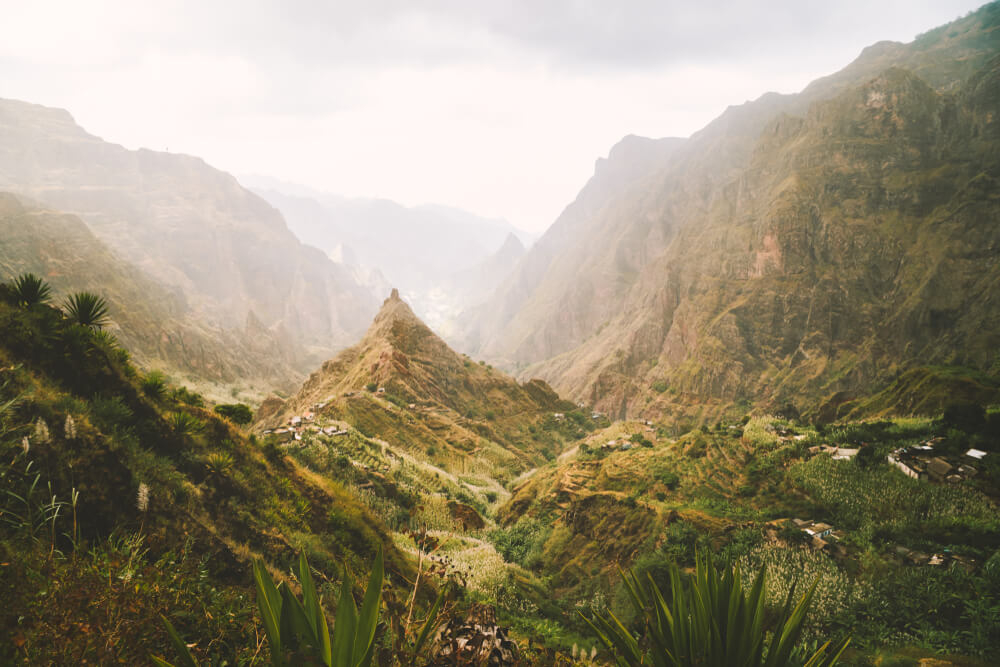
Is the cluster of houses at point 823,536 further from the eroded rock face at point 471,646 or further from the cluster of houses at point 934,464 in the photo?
the eroded rock face at point 471,646

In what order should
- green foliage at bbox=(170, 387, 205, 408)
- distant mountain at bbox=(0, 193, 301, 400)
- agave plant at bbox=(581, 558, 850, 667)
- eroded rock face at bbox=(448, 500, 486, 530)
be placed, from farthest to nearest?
distant mountain at bbox=(0, 193, 301, 400)
eroded rock face at bbox=(448, 500, 486, 530)
green foliage at bbox=(170, 387, 205, 408)
agave plant at bbox=(581, 558, 850, 667)

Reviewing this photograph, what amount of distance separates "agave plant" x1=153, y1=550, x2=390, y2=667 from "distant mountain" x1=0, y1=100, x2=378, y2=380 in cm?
8136

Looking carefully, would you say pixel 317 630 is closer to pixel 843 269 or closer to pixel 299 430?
pixel 299 430

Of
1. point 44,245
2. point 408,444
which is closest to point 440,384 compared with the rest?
point 408,444

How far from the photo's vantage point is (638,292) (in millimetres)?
88438

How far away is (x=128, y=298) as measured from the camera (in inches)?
2219

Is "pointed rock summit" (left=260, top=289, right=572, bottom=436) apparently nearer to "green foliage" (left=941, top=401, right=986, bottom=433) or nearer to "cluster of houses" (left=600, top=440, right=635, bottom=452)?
"cluster of houses" (left=600, top=440, right=635, bottom=452)

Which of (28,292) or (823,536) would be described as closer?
(28,292)

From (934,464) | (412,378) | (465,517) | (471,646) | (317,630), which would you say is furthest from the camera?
(412,378)

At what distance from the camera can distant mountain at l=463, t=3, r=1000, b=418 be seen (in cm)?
4169

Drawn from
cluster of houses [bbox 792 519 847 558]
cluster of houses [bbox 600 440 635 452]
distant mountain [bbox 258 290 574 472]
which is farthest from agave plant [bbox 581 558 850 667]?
distant mountain [bbox 258 290 574 472]

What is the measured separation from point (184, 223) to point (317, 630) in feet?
445

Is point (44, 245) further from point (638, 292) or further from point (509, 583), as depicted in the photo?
point (638, 292)

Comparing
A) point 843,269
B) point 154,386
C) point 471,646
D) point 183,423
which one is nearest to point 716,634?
point 471,646
